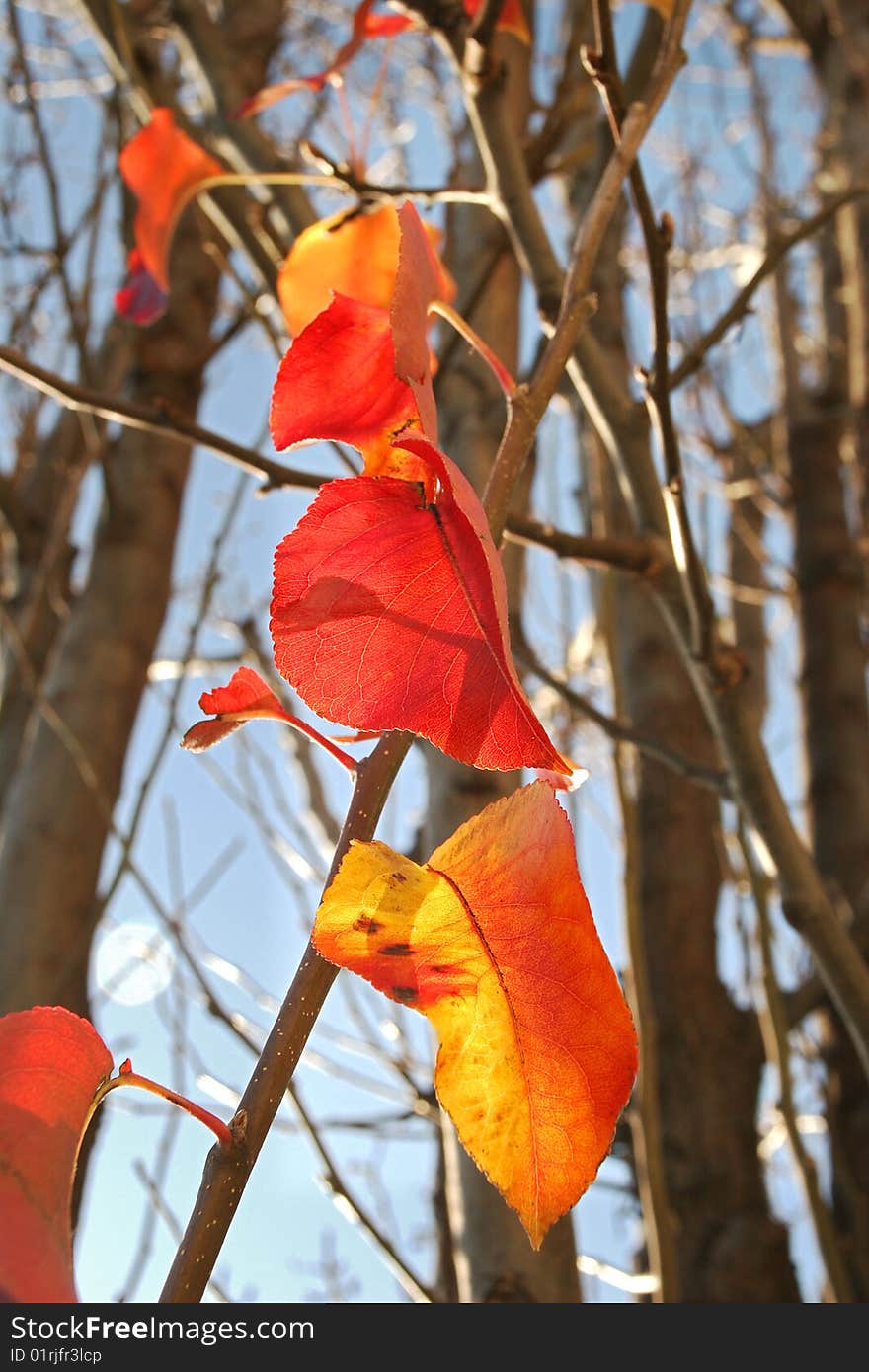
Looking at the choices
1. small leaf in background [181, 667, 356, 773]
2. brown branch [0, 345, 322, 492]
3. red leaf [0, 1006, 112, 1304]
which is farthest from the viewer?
brown branch [0, 345, 322, 492]

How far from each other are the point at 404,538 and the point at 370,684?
4 cm

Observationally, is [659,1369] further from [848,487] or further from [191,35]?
[848,487]

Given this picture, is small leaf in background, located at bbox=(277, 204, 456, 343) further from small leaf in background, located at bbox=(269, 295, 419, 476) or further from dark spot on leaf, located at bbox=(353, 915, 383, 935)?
dark spot on leaf, located at bbox=(353, 915, 383, 935)

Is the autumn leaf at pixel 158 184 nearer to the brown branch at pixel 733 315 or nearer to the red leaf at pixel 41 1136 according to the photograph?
the brown branch at pixel 733 315

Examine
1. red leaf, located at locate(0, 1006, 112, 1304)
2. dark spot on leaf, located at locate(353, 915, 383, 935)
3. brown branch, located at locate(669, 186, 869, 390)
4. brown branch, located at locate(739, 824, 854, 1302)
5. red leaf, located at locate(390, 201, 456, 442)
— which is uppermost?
brown branch, located at locate(669, 186, 869, 390)

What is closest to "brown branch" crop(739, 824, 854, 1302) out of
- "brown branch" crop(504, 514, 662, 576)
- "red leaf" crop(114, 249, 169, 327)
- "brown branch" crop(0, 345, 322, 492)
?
"brown branch" crop(504, 514, 662, 576)

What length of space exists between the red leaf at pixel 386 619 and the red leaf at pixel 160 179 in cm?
43

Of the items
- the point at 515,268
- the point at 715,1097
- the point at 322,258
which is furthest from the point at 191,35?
the point at 715,1097

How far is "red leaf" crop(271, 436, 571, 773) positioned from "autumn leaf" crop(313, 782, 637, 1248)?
0.02 meters

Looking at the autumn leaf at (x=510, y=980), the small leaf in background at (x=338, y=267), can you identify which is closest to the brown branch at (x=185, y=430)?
the small leaf in background at (x=338, y=267)

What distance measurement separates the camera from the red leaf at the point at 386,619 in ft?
0.85

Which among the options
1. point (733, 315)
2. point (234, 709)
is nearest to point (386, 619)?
point (234, 709)

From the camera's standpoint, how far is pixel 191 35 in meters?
0.88

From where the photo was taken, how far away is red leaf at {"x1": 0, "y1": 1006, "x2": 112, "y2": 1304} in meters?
0.21
